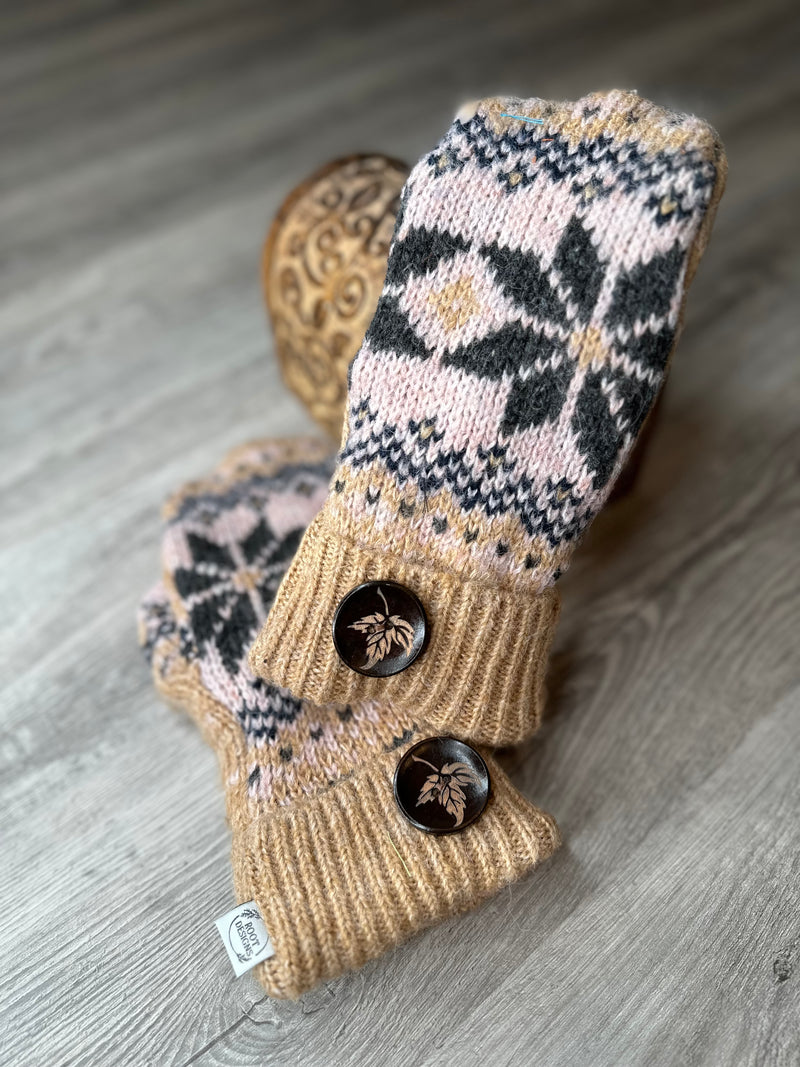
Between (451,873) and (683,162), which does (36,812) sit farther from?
(683,162)

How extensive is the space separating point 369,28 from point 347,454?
4.29 feet

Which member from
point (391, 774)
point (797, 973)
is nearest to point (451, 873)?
point (391, 774)

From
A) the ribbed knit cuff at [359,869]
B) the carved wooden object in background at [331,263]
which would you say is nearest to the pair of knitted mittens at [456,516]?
the ribbed knit cuff at [359,869]

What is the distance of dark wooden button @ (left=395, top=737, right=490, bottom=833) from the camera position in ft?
1.87

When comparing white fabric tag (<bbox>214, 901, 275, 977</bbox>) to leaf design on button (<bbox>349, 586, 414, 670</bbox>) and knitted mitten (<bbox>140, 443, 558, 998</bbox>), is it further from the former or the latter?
leaf design on button (<bbox>349, 586, 414, 670</bbox>)

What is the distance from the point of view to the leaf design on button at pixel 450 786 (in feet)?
1.88

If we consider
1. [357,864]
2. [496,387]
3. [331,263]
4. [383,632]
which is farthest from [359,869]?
[331,263]

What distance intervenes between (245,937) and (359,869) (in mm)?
84

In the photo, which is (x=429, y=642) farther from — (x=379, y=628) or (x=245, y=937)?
(x=245, y=937)

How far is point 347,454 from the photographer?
58 cm

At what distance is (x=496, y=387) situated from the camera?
1.84 feet

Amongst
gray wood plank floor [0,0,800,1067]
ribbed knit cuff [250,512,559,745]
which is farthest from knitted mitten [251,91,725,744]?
gray wood plank floor [0,0,800,1067]

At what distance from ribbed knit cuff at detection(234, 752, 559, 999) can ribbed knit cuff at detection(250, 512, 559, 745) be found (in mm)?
56

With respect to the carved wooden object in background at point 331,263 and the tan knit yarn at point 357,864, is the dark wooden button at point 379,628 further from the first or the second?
the carved wooden object in background at point 331,263
